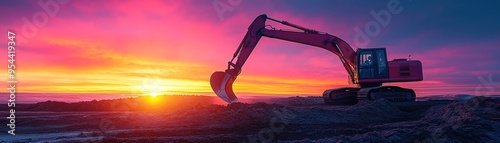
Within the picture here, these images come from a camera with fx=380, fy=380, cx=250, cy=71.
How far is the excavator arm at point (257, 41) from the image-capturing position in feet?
61.5

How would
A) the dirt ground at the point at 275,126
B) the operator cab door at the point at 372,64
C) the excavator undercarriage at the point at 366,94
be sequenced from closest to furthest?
the dirt ground at the point at 275,126
the excavator undercarriage at the point at 366,94
the operator cab door at the point at 372,64

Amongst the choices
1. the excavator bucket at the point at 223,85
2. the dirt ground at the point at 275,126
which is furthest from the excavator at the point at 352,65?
the dirt ground at the point at 275,126

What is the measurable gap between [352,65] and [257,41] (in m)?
5.60

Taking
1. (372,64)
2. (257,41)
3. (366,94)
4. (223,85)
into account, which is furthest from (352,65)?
(223,85)

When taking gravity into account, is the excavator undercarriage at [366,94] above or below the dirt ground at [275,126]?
above

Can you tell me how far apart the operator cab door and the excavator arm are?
2.06 ft

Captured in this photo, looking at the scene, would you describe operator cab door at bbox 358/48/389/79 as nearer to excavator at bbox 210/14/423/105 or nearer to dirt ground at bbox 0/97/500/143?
excavator at bbox 210/14/423/105

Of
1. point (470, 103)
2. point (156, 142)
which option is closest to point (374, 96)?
point (470, 103)

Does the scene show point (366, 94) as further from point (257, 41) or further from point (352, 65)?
point (257, 41)

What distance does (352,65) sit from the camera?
21047 mm

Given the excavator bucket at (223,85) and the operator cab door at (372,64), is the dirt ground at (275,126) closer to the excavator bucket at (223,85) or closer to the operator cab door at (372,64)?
the operator cab door at (372,64)

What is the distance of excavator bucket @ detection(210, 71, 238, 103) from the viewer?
18.7 m

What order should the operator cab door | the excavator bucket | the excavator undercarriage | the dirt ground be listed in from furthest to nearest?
the operator cab door < the excavator undercarriage < the excavator bucket < the dirt ground

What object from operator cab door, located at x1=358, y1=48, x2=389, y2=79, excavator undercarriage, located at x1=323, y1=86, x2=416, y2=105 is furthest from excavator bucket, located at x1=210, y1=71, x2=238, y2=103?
operator cab door, located at x1=358, y1=48, x2=389, y2=79
